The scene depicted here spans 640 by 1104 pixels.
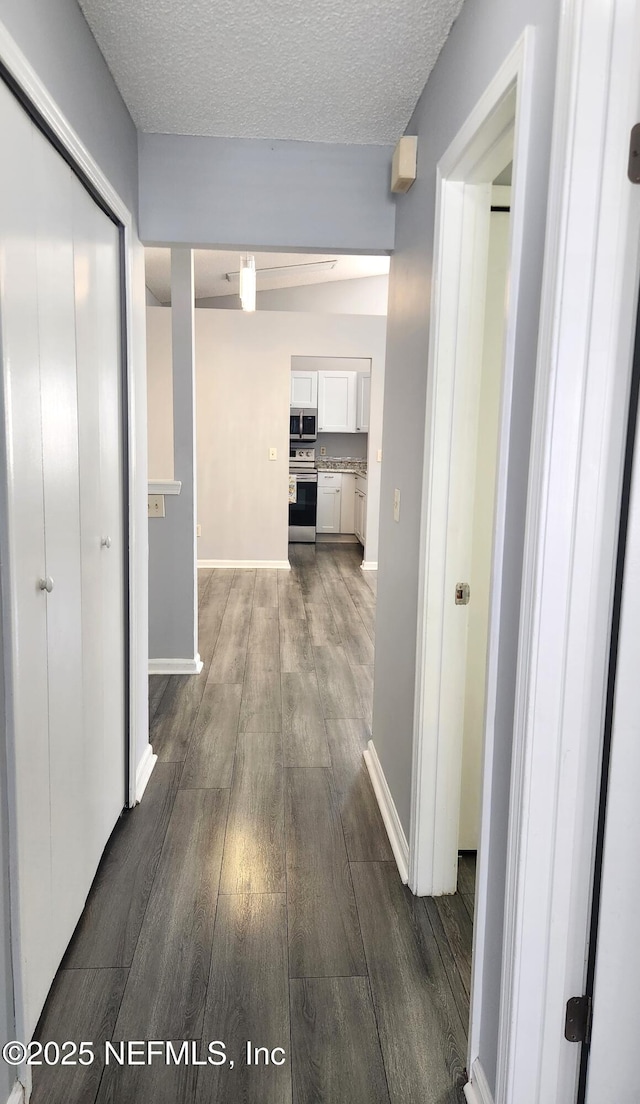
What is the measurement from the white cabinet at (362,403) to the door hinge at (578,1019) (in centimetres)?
783

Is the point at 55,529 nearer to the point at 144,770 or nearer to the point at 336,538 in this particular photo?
the point at 144,770

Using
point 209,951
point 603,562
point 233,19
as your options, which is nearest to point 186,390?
point 233,19

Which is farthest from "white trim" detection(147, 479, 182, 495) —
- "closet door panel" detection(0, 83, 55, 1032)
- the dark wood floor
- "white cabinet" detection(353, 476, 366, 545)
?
"white cabinet" detection(353, 476, 366, 545)

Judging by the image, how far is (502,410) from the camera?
138 cm

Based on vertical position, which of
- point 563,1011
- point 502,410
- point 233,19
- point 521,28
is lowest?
point 563,1011

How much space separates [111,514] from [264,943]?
132cm

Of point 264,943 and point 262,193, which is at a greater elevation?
point 262,193

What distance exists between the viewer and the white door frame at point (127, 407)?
139 cm

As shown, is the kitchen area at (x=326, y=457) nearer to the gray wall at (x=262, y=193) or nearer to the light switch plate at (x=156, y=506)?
the light switch plate at (x=156, y=506)

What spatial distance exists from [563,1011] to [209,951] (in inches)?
38.2

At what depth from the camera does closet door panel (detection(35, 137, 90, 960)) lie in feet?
5.28

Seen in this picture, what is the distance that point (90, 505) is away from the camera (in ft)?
6.71

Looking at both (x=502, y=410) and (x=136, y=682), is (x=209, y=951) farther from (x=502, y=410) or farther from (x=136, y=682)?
(x=502, y=410)

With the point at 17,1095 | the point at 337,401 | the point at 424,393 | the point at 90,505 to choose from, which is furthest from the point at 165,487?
the point at 337,401
